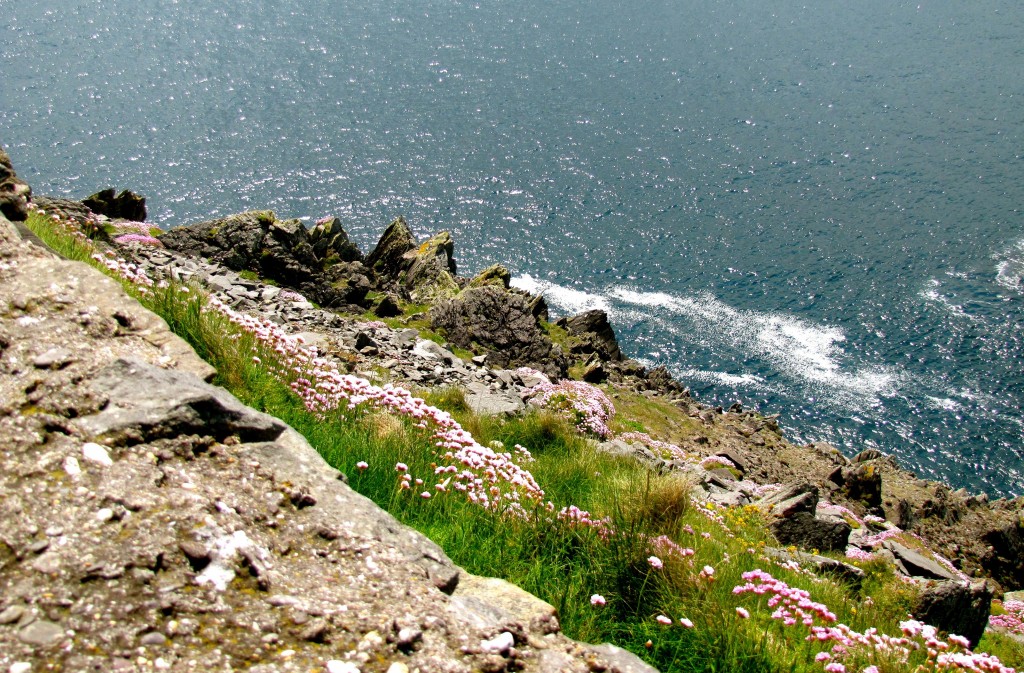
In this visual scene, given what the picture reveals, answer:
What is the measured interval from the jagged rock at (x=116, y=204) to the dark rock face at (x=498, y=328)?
16895mm

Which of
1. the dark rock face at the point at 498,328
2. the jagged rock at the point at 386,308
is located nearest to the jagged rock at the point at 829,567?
the dark rock face at the point at 498,328

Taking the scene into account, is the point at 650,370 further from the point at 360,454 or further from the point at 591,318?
the point at 360,454

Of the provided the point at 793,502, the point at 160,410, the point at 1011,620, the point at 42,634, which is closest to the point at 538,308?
the point at 793,502

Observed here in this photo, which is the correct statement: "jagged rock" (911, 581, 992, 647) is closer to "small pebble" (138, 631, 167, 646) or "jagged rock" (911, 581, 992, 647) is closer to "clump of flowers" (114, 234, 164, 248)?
"small pebble" (138, 631, 167, 646)

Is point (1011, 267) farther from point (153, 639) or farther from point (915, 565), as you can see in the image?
point (153, 639)

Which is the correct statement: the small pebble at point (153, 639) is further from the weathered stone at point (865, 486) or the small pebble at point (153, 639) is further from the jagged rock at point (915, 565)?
the weathered stone at point (865, 486)

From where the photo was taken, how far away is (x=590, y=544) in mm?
8234

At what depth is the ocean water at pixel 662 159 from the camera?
49.3 m

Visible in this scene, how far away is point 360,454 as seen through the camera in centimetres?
874

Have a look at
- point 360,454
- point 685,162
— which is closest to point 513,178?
point 685,162

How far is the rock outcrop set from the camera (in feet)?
13.5

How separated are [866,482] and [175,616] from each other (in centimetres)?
3260

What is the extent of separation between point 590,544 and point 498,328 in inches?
1083

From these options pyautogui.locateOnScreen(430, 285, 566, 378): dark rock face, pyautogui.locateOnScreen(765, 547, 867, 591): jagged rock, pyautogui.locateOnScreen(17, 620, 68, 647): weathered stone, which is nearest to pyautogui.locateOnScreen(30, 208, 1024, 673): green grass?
pyautogui.locateOnScreen(765, 547, 867, 591): jagged rock
